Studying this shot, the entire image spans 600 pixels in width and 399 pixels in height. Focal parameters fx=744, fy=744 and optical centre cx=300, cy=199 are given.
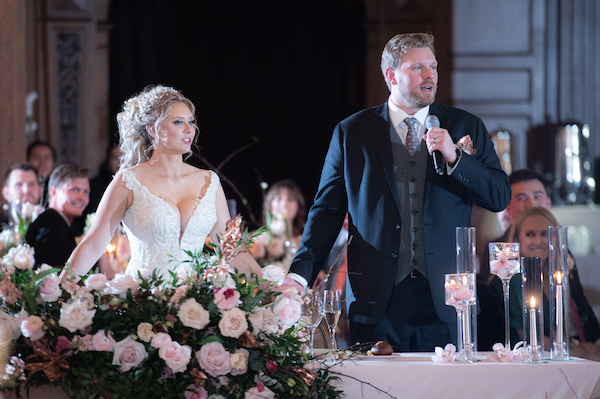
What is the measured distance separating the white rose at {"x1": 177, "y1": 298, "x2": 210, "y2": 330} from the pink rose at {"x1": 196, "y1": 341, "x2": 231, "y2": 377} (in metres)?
0.06

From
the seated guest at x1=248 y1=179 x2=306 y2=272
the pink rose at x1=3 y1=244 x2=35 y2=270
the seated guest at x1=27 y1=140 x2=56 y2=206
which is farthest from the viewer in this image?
the seated guest at x1=27 y1=140 x2=56 y2=206

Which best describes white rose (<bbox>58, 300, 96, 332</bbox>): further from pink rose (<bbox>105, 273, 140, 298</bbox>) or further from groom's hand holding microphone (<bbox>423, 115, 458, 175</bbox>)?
groom's hand holding microphone (<bbox>423, 115, 458, 175</bbox>)

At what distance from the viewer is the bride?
2877 millimetres

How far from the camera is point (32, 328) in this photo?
6.27ft

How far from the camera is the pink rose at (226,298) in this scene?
1943mm

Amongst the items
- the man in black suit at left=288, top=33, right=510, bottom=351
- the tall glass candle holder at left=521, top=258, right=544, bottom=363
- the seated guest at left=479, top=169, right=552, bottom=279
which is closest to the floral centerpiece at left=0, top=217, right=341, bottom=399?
the man in black suit at left=288, top=33, right=510, bottom=351

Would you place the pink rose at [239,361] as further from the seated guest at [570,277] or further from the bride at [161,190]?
the seated guest at [570,277]

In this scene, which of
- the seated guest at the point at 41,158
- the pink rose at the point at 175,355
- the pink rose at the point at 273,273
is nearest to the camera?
the pink rose at the point at 175,355

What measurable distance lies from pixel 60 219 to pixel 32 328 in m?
2.64

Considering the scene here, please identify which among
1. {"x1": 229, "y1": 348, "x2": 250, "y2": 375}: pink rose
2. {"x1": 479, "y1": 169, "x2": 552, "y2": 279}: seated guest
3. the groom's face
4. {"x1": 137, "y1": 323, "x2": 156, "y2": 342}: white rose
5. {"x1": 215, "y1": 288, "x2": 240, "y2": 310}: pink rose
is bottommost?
{"x1": 229, "y1": 348, "x2": 250, "y2": 375}: pink rose

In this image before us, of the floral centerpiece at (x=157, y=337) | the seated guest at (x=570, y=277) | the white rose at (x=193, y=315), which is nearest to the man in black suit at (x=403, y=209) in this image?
the floral centerpiece at (x=157, y=337)

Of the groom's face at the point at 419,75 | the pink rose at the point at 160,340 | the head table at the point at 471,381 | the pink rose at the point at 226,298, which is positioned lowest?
the head table at the point at 471,381

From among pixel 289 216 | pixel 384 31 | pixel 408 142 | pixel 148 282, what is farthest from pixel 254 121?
pixel 148 282

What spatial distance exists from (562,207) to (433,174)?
4872 millimetres
